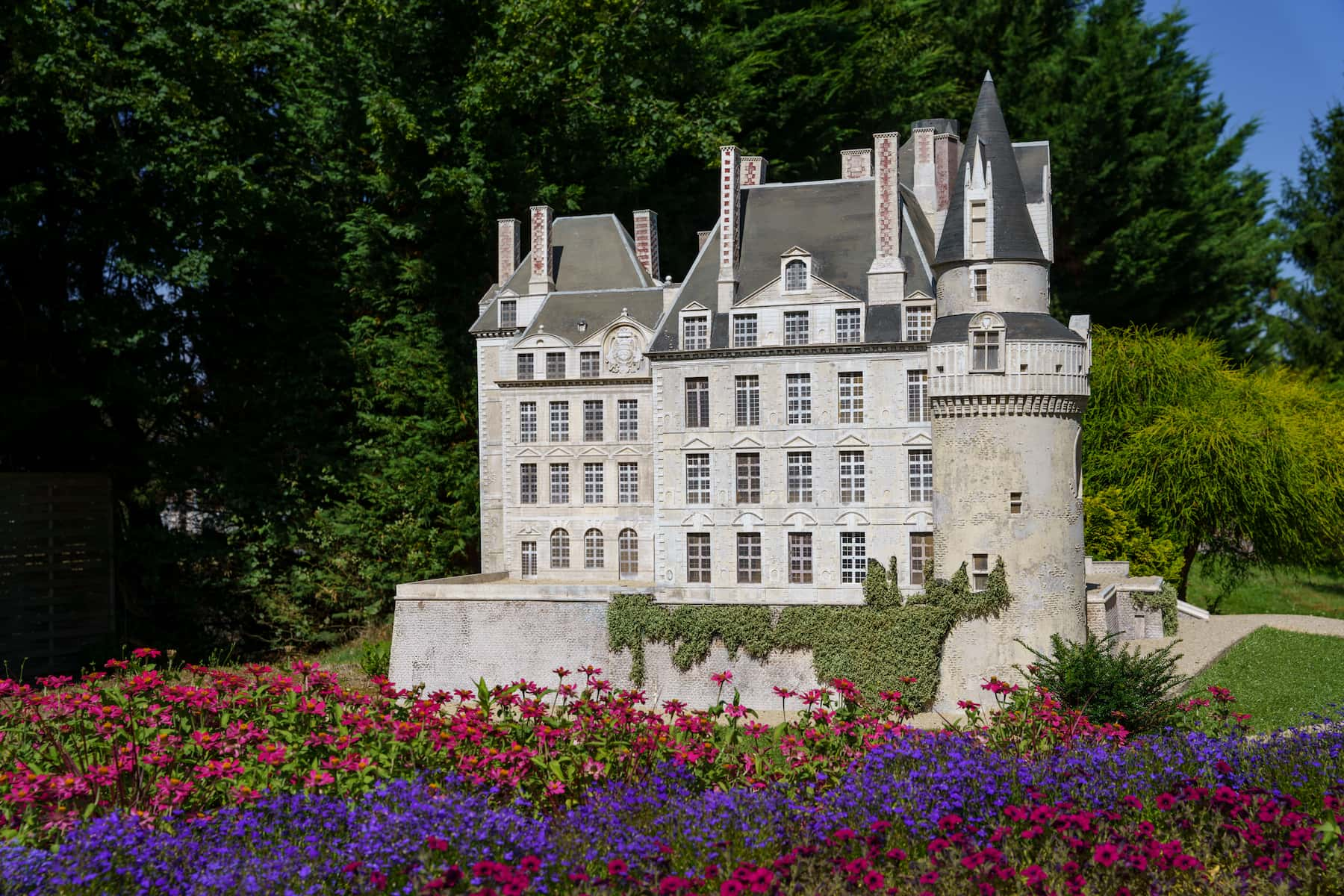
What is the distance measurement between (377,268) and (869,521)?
619 inches

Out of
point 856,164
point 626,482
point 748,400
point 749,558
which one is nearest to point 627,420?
point 626,482

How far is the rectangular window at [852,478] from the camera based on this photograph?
2531cm

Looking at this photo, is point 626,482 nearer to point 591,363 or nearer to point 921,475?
point 591,363

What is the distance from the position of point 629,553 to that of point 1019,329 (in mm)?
10728

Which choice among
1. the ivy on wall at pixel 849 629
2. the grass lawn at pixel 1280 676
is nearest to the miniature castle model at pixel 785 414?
the ivy on wall at pixel 849 629

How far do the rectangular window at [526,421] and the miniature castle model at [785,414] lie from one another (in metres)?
0.05

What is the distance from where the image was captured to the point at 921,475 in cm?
2497

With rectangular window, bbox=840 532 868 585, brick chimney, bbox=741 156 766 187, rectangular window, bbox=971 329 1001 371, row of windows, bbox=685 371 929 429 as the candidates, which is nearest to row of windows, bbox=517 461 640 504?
row of windows, bbox=685 371 929 429

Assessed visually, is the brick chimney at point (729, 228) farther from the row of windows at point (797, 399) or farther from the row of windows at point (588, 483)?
the row of windows at point (588, 483)

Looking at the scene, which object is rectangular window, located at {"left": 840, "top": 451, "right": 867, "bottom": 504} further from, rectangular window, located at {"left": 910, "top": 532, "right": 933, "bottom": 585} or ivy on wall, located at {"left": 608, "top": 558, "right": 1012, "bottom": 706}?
ivy on wall, located at {"left": 608, "top": 558, "right": 1012, "bottom": 706}

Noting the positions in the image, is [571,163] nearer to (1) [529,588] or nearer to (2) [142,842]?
(1) [529,588]

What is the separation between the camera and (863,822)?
8883mm

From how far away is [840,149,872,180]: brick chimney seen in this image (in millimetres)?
28172

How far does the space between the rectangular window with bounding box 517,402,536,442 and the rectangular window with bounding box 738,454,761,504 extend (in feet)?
18.3
